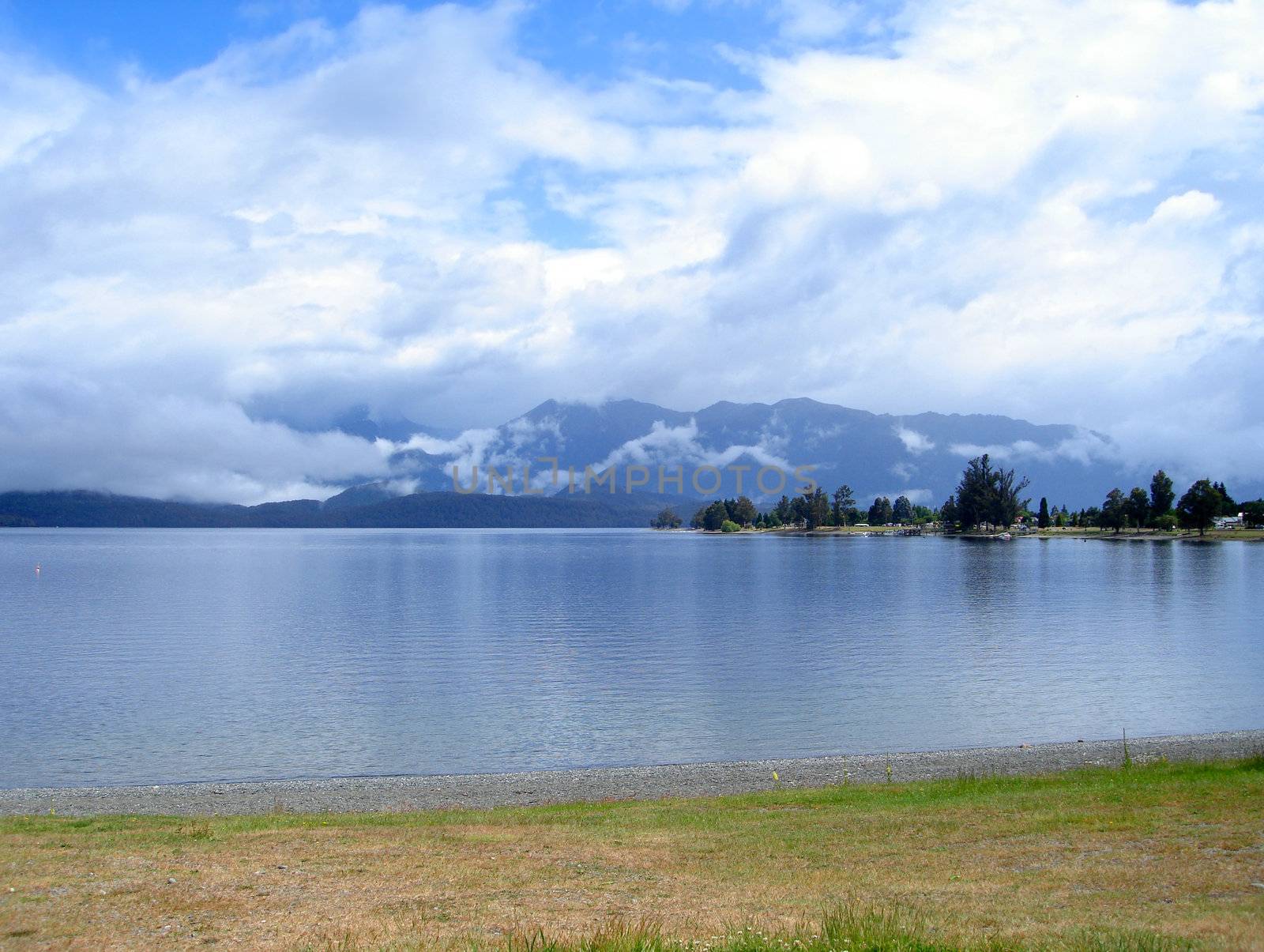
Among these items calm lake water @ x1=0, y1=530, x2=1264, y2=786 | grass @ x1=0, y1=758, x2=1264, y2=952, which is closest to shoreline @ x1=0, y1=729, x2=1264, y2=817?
calm lake water @ x1=0, y1=530, x2=1264, y2=786

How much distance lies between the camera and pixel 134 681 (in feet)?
156

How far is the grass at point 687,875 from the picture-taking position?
11.7 m

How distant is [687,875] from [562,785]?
41.1 feet

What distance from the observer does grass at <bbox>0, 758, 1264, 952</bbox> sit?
1166 cm

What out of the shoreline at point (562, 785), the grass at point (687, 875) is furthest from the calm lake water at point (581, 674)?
the grass at point (687, 875)

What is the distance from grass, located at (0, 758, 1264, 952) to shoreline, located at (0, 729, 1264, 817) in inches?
115

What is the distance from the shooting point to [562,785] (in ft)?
91.7

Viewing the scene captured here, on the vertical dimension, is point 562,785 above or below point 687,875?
below

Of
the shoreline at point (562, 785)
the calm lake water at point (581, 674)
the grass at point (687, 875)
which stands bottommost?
the calm lake water at point (581, 674)

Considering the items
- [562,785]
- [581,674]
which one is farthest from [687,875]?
[581,674]

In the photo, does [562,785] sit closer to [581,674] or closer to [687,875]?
[687,875]

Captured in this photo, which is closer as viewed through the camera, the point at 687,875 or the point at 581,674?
the point at 687,875

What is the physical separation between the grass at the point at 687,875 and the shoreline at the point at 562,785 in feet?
9.55

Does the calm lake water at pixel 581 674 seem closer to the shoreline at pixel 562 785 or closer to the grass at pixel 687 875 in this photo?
the shoreline at pixel 562 785
